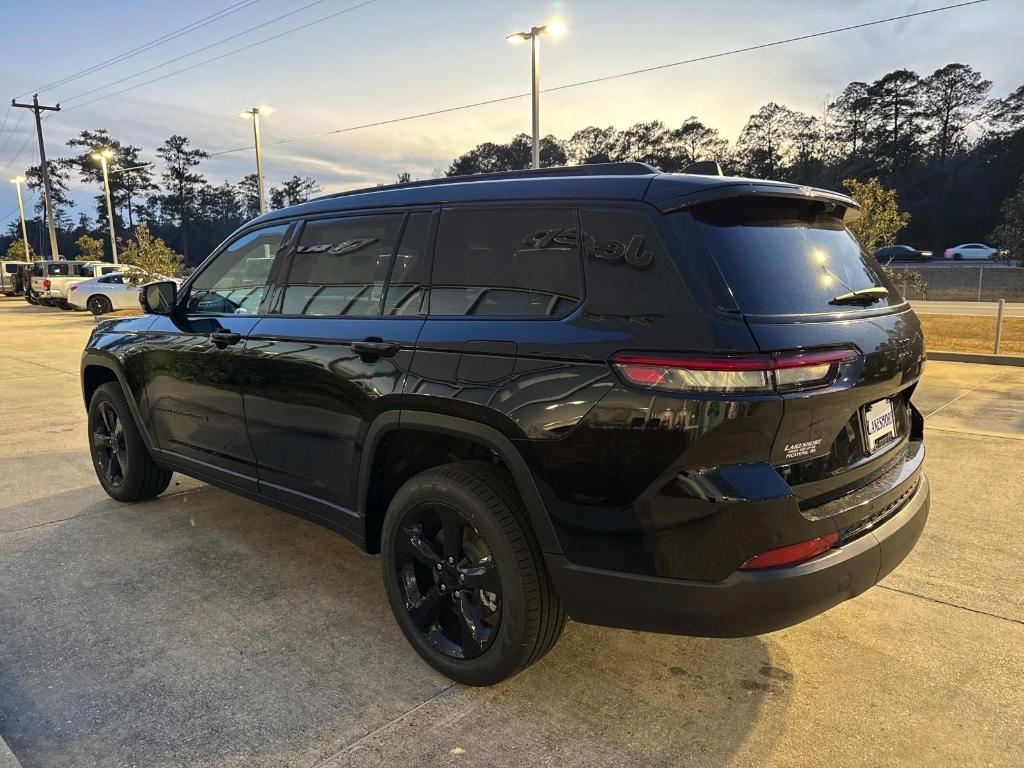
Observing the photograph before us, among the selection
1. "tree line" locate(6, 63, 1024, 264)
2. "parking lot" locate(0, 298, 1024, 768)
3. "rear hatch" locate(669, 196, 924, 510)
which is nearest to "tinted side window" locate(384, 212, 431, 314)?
"rear hatch" locate(669, 196, 924, 510)

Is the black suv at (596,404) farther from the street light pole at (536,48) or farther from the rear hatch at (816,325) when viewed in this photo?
the street light pole at (536,48)

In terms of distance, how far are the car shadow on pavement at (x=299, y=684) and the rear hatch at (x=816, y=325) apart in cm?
96

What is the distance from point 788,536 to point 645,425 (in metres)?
0.53

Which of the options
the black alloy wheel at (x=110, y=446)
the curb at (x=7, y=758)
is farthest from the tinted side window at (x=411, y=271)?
the black alloy wheel at (x=110, y=446)

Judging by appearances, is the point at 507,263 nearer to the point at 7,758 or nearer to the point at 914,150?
the point at 7,758

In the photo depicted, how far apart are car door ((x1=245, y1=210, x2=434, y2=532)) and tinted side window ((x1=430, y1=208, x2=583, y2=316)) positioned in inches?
4.9

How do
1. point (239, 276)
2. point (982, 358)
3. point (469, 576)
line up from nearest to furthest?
point (469, 576) → point (239, 276) → point (982, 358)

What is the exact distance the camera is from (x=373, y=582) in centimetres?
357

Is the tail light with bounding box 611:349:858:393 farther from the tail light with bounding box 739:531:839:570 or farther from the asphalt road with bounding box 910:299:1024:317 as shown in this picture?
the asphalt road with bounding box 910:299:1024:317

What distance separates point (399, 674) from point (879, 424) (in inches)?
78.2

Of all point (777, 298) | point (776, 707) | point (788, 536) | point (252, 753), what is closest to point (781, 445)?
point (788, 536)

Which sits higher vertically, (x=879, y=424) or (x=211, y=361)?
(x=211, y=361)

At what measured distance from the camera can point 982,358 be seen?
1052 centimetres

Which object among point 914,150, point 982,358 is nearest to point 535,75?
point 982,358
